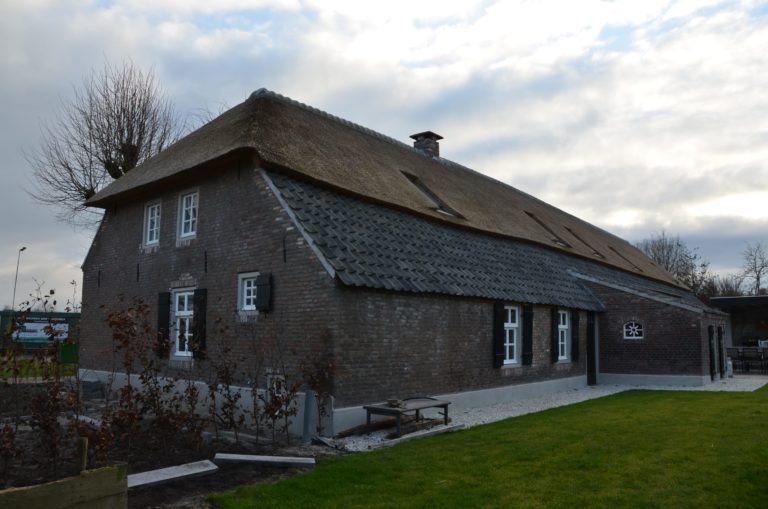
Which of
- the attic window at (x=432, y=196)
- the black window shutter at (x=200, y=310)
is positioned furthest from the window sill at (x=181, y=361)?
the attic window at (x=432, y=196)

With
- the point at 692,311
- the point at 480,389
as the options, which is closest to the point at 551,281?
the point at 692,311

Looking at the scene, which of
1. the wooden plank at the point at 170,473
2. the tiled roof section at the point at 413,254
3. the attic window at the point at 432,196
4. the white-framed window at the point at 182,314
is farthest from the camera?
the attic window at the point at 432,196

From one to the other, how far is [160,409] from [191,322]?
17.7 feet

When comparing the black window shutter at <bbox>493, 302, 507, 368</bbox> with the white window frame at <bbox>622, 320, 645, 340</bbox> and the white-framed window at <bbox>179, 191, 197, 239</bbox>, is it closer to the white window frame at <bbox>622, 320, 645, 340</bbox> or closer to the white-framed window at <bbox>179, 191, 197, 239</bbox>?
the white-framed window at <bbox>179, 191, 197, 239</bbox>

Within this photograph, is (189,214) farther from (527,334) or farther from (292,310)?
(527,334)

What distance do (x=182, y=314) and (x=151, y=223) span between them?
2.87 meters

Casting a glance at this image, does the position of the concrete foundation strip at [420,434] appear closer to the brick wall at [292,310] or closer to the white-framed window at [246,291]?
the brick wall at [292,310]

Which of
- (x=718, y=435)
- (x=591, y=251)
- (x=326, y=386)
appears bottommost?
(x=718, y=435)

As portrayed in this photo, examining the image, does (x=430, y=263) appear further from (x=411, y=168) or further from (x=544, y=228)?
(x=544, y=228)

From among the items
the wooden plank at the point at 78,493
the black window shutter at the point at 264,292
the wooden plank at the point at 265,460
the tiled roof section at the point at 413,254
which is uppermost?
the tiled roof section at the point at 413,254

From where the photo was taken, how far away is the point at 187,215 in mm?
13844

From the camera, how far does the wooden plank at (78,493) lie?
11.3 feet

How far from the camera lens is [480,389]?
13289 mm

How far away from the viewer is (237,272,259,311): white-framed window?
1174cm
